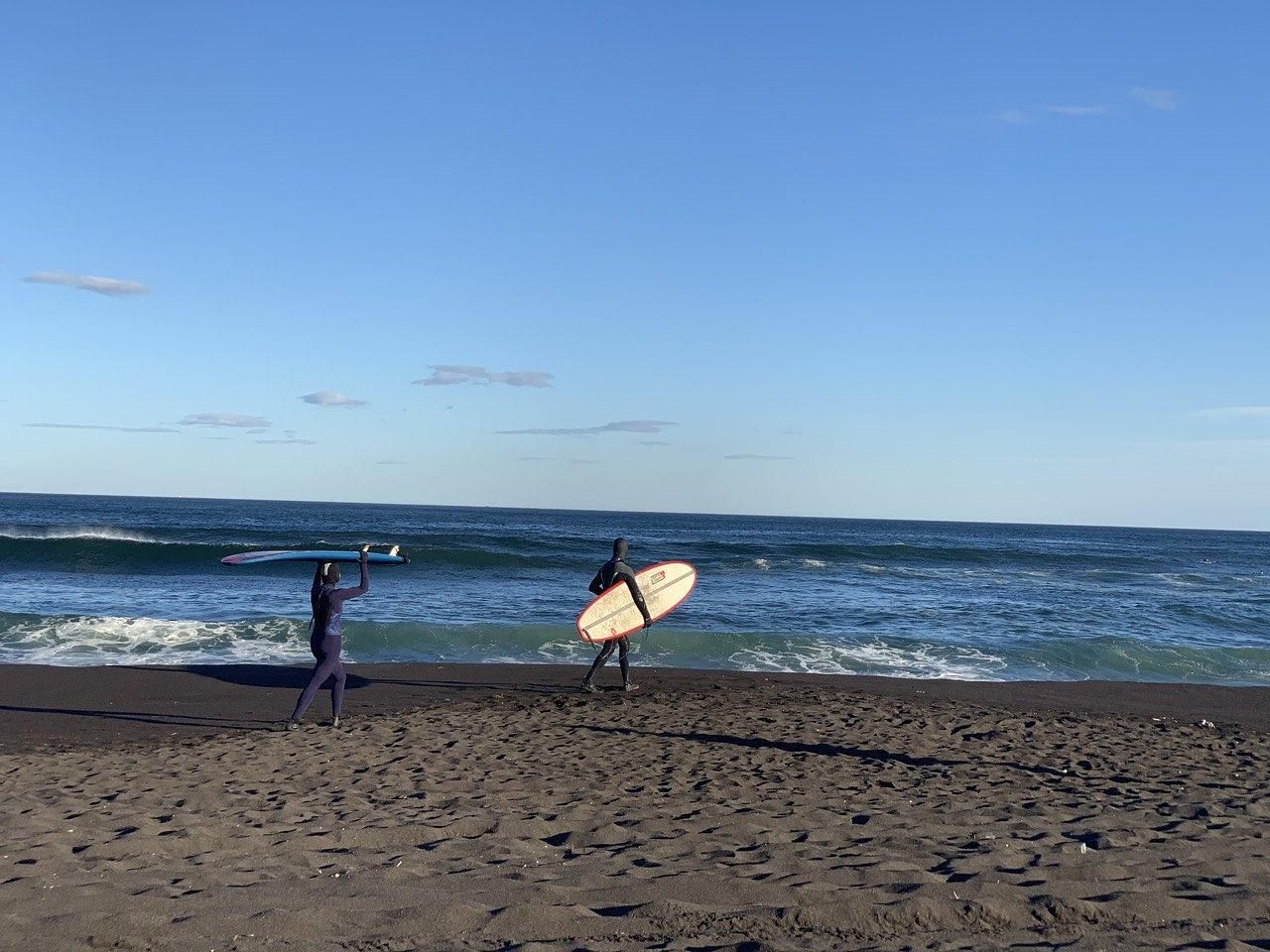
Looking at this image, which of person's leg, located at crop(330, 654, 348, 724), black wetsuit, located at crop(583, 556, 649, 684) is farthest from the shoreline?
person's leg, located at crop(330, 654, 348, 724)

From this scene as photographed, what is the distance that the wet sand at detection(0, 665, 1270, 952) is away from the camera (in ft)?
14.4

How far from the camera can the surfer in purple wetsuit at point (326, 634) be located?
938cm

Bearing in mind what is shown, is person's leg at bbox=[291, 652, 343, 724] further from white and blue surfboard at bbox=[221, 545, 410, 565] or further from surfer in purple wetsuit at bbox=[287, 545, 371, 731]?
white and blue surfboard at bbox=[221, 545, 410, 565]

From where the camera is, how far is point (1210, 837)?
570 centimetres

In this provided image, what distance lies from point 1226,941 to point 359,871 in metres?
3.92

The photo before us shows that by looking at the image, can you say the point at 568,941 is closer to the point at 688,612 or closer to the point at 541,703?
the point at 541,703

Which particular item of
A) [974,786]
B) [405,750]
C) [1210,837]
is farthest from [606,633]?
[1210,837]

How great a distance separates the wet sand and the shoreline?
126 millimetres

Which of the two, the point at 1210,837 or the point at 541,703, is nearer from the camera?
the point at 1210,837

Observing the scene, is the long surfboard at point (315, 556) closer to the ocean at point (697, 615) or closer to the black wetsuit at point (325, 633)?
the black wetsuit at point (325, 633)

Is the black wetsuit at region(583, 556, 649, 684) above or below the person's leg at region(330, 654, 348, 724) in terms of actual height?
above

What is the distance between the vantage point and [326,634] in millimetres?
9367

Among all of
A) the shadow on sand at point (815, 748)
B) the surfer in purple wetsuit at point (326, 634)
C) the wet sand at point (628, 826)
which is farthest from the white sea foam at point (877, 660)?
the surfer in purple wetsuit at point (326, 634)

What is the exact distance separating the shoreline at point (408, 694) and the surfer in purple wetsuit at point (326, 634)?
2.21ft
